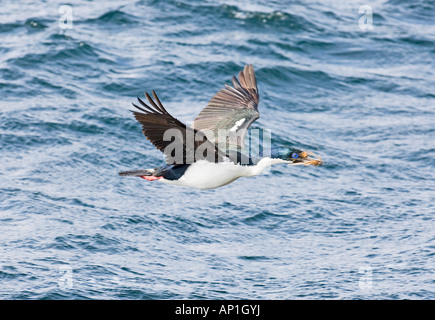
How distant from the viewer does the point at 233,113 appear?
1187cm

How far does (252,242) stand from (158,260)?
191cm

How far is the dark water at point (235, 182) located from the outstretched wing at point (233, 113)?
2.96 meters

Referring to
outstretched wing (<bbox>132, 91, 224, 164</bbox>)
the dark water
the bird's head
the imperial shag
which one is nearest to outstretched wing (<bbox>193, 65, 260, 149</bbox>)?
the imperial shag

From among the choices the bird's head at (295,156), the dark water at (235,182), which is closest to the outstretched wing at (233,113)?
the bird's head at (295,156)

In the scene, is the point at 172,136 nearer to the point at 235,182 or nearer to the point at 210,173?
the point at 210,173

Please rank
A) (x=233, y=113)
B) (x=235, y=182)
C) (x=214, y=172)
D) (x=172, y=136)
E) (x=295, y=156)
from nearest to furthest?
(x=172, y=136)
(x=214, y=172)
(x=295, y=156)
(x=233, y=113)
(x=235, y=182)

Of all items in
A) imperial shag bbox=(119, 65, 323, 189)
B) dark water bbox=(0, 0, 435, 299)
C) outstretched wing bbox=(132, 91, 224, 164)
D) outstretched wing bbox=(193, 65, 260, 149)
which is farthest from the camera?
dark water bbox=(0, 0, 435, 299)

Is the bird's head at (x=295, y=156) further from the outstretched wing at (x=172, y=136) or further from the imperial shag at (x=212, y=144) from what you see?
the outstretched wing at (x=172, y=136)

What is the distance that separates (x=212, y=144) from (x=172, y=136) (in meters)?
0.47

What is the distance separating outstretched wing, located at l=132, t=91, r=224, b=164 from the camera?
29.9ft

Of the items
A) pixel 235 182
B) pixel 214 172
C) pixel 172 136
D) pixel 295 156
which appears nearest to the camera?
pixel 172 136

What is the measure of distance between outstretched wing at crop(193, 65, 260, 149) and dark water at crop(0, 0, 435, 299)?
2.96 m

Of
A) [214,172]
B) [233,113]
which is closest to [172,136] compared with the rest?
[214,172]

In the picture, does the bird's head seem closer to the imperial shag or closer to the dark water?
the imperial shag
